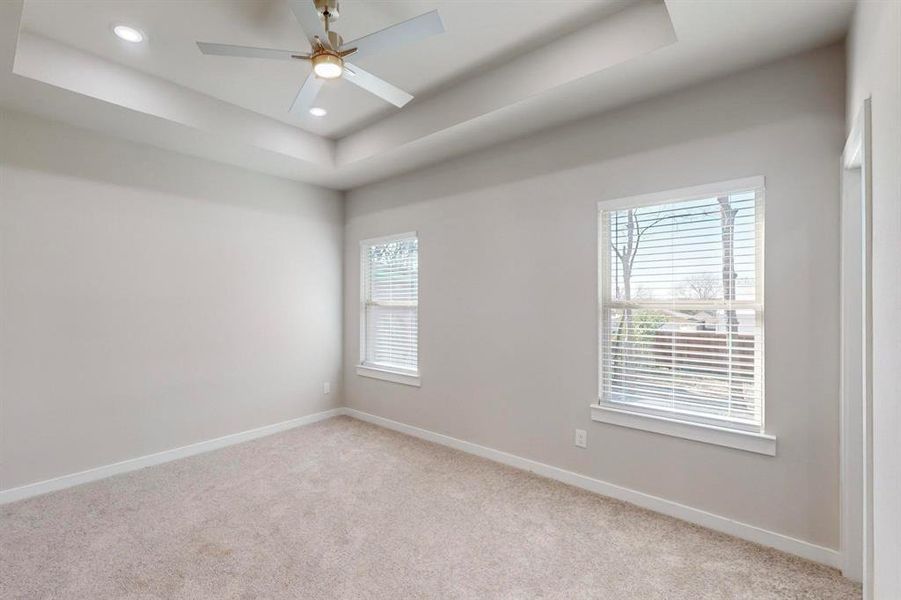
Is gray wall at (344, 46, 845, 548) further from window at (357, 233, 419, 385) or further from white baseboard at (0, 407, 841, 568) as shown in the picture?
window at (357, 233, 419, 385)

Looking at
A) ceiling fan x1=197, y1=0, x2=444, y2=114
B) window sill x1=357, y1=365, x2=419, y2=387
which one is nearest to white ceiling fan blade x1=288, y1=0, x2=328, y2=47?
ceiling fan x1=197, y1=0, x2=444, y2=114

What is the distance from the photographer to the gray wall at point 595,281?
2.22m

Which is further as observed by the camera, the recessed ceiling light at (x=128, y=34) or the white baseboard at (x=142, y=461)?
the white baseboard at (x=142, y=461)

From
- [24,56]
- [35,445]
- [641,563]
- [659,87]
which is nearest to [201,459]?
[35,445]

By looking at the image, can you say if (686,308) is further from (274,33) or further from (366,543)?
(274,33)

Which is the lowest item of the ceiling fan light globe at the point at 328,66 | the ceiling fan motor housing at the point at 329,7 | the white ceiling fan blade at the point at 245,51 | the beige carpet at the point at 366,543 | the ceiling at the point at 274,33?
the beige carpet at the point at 366,543

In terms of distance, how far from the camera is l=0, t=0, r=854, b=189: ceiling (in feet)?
7.18

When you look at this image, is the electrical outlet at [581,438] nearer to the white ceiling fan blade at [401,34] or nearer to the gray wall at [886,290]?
the gray wall at [886,290]

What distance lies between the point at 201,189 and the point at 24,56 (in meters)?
1.49

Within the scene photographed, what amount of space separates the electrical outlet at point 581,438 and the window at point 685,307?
0.20 m

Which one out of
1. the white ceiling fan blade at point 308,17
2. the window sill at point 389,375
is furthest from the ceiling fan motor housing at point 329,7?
the window sill at point 389,375

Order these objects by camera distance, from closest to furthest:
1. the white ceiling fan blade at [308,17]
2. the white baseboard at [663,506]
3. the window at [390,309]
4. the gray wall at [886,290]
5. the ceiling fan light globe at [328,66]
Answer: the gray wall at [886,290], the white ceiling fan blade at [308,17], the ceiling fan light globe at [328,66], the white baseboard at [663,506], the window at [390,309]

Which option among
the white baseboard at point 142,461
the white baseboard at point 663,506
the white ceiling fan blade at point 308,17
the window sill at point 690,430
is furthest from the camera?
the white baseboard at point 142,461

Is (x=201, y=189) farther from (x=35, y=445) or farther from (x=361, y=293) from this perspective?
(x=35, y=445)
